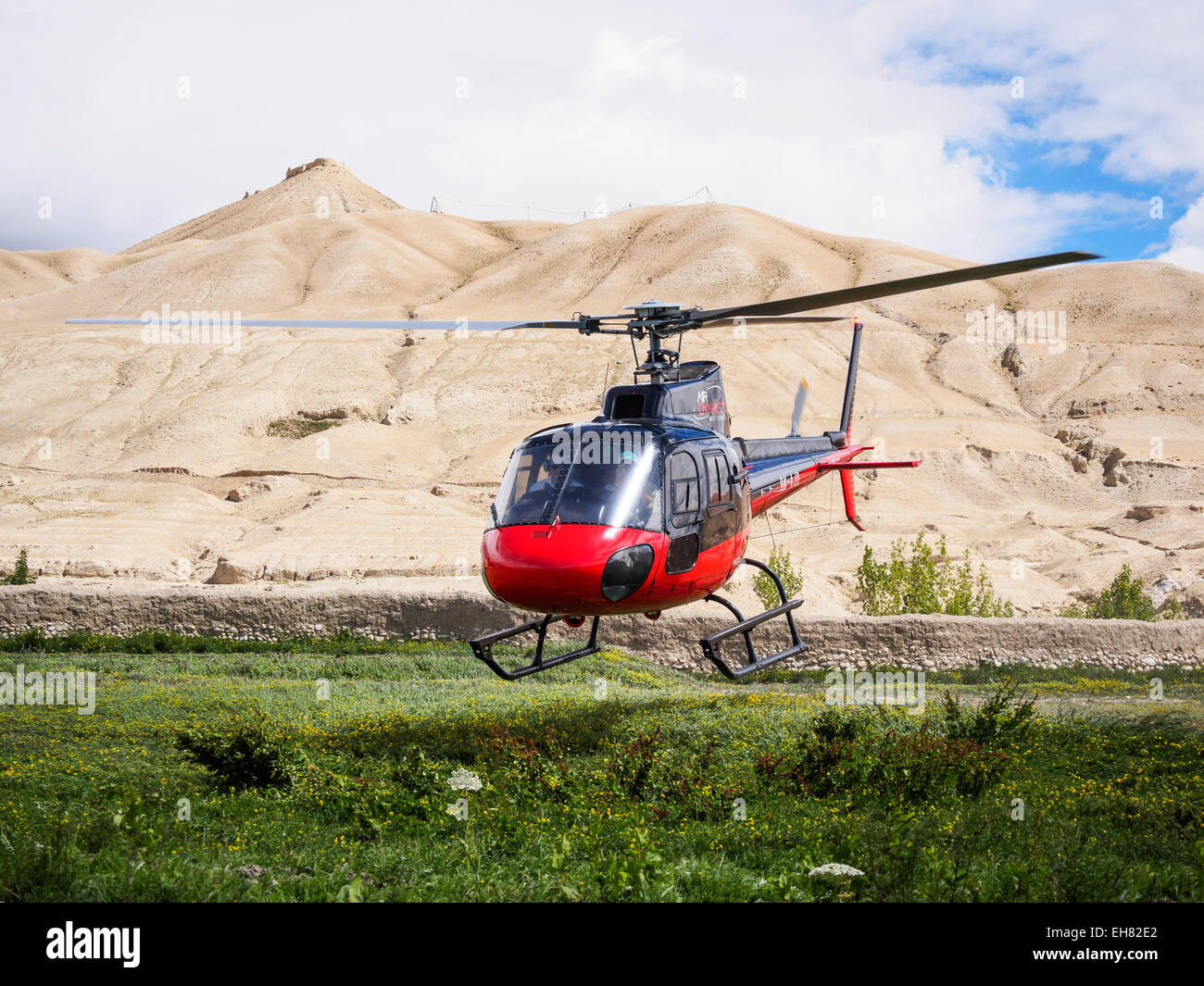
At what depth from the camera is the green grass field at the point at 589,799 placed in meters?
6.80

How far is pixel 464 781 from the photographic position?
9.20 m

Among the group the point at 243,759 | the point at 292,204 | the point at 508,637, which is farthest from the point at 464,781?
the point at 292,204

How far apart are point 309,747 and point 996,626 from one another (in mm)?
14794

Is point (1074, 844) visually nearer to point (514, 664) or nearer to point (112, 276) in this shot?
point (514, 664)

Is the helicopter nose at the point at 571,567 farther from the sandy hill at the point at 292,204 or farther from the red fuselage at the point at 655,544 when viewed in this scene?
the sandy hill at the point at 292,204

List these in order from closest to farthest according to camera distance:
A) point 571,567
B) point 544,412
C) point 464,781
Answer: point 571,567 < point 464,781 < point 544,412

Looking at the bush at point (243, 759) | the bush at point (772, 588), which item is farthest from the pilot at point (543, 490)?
the bush at point (772, 588)

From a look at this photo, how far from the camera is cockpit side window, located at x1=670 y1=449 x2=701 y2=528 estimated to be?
31.9ft

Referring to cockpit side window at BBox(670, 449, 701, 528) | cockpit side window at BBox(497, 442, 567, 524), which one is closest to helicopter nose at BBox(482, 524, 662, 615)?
cockpit side window at BBox(497, 442, 567, 524)

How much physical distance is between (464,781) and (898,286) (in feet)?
20.6

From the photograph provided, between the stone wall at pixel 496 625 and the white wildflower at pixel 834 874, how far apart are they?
1284 cm

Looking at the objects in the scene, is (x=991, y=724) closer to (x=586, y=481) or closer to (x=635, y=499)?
(x=635, y=499)

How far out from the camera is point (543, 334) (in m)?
66.9
